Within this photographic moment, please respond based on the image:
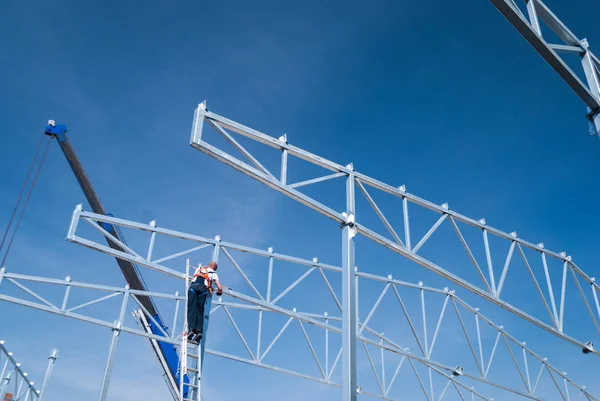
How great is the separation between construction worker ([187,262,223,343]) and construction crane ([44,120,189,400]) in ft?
25.8

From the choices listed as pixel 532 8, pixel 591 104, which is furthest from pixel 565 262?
pixel 532 8

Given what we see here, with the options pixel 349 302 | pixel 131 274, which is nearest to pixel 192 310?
pixel 349 302

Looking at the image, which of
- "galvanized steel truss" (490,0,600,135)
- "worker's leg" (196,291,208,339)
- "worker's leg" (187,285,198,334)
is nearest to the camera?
"galvanized steel truss" (490,0,600,135)

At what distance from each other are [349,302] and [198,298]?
3218 mm

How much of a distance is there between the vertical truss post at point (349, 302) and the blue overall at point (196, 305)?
3.01m

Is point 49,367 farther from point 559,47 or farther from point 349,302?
point 559,47

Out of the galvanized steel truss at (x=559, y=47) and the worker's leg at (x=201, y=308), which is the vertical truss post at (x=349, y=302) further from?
the galvanized steel truss at (x=559, y=47)

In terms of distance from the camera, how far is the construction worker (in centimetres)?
1118

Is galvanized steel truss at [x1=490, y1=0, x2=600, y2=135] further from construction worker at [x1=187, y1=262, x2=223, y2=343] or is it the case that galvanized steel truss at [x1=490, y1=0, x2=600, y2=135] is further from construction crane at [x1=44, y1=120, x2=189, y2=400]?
construction crane at [x1=44, y1=120, x2=189, y2=400]

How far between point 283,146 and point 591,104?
5591 mm

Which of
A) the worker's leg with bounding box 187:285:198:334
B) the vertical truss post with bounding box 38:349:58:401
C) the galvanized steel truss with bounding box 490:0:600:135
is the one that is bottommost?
the worker's leg with bounding box 187:285:198:334

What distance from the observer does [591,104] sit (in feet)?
31.9

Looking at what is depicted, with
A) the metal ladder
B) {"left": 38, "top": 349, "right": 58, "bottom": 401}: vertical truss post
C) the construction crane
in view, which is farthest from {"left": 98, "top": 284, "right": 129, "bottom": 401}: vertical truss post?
the metal ladder

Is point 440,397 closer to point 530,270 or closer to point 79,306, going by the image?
point 530,270
